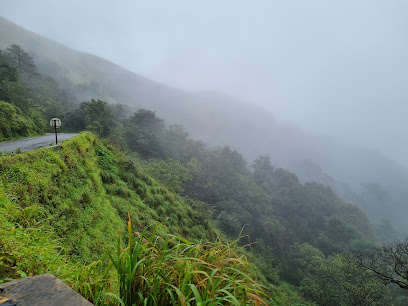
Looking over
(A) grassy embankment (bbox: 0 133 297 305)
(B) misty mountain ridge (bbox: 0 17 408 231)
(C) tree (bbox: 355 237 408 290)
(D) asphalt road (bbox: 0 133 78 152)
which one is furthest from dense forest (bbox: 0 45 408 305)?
(B) misty mountain ridge (bbox: 0 17 408 231)

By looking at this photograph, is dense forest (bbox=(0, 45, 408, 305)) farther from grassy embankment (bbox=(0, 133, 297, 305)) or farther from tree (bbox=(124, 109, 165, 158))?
tree (bbox=(124, 109, 165, 158))

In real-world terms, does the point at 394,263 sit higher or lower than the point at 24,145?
lower

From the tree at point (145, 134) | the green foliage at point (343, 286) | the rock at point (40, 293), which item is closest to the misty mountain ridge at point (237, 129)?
the tree at point (145, 134)

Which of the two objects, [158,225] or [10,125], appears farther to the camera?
[10,125]

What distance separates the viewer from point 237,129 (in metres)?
126

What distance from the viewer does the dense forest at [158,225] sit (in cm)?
170

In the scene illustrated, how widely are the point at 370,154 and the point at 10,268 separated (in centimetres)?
17078

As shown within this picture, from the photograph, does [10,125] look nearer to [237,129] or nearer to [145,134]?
[145,134]

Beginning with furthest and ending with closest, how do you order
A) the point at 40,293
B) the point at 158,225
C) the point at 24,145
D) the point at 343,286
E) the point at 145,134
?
the point at 145,134
the point at 343,286
the point at 24,145
the point at 158,225
the point at 40,293

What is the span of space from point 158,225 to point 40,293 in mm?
930

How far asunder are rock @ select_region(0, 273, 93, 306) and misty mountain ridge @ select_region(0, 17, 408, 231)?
81978 millimetres

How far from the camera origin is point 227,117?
139m

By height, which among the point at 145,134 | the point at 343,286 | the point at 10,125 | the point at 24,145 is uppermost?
the point at 10,125

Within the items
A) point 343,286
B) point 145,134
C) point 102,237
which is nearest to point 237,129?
point 145,134
